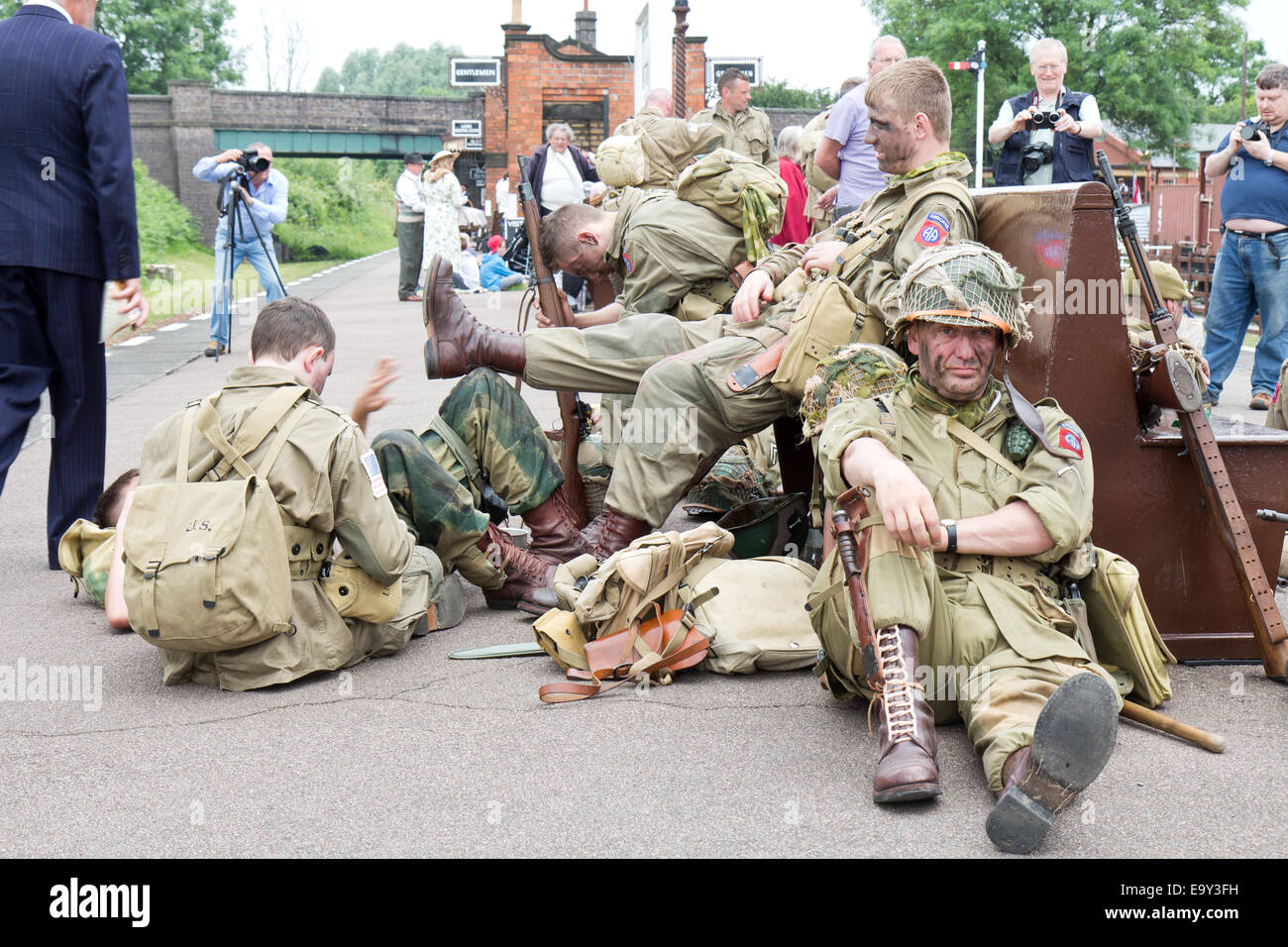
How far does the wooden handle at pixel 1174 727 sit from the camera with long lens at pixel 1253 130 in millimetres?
6164

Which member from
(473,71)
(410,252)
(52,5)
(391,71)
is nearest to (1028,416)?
(52,5)

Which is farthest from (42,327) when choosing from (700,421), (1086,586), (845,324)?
Answer: (1086,586)

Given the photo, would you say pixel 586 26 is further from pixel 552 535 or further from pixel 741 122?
pixel 552 535

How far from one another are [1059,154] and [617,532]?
16.7ft

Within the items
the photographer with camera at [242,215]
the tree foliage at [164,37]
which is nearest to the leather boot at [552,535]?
the photographer with camera at [242,215]

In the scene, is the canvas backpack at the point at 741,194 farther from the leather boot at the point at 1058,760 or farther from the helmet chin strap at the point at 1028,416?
the leather boot at the point at 1058,760

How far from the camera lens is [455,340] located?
17.1 ft

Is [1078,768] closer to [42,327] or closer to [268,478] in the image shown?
[268,478]

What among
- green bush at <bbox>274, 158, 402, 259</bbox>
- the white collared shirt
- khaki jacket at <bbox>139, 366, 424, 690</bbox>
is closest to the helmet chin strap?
khaki jacket at <bbox>139, 366, 424, 690</bbox>

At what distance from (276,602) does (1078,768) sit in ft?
7.67

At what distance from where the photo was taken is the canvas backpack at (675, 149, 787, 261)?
5867 mm

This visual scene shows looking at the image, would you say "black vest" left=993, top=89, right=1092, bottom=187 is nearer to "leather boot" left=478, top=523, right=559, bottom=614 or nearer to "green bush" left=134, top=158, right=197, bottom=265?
"leather boot" left=478, top=523, right=559, bottom=614

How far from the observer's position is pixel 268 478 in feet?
13.1

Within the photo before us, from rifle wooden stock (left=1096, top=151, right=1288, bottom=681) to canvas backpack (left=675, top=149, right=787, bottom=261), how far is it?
79.6 inches
